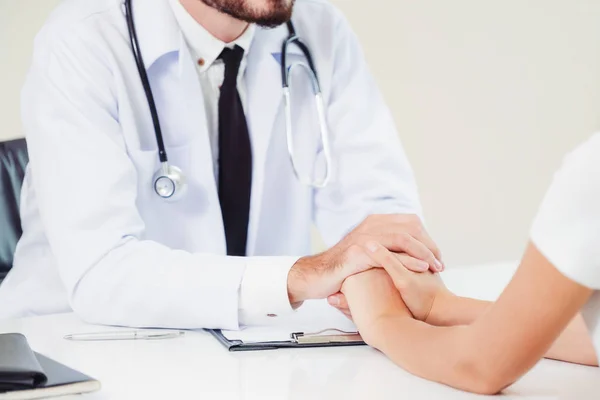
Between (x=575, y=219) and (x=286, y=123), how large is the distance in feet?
3.16

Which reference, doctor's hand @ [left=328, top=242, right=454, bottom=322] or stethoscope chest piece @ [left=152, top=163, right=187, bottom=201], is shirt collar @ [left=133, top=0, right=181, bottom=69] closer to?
stethoscope chest piece @ [left=152, top=163, right=187, bottom=201]

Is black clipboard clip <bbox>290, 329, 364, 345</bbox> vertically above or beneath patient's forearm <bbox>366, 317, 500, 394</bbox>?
beneath

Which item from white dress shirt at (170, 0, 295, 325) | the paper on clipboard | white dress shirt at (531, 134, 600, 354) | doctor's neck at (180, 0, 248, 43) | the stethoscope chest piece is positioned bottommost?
the paper on clipboard

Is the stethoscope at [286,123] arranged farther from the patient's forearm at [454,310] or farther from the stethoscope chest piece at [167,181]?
the patient's forearm at [454,310]

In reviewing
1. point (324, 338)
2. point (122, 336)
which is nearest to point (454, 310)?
point (324, 338)

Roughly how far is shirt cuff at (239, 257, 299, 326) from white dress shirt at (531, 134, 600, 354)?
1.79 ft

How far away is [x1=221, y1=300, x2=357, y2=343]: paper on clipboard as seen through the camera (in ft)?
3.45

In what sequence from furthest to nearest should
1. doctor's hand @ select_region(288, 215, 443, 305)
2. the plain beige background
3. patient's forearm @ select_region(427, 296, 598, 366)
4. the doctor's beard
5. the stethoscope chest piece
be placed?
the plain beige background < the doctor's beard < the stethoscope chest piece < doctor's hand @ select_region(288, 215, 443, 305) < patient's forearm @ select_region(427, 296, 598, 366)

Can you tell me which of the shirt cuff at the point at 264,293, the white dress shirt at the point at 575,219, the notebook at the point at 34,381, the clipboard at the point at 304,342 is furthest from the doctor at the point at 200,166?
the white dress shirt at the point at 575,219

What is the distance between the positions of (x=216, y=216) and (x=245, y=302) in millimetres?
352

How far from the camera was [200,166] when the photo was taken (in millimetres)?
1452

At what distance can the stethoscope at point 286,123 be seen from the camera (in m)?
1.38

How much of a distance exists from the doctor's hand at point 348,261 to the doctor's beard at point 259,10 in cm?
47

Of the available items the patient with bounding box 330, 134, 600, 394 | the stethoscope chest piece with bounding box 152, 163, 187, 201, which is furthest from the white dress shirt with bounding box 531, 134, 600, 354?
the stethoscope chest piece with bounding box 152, 163, 187, 201
